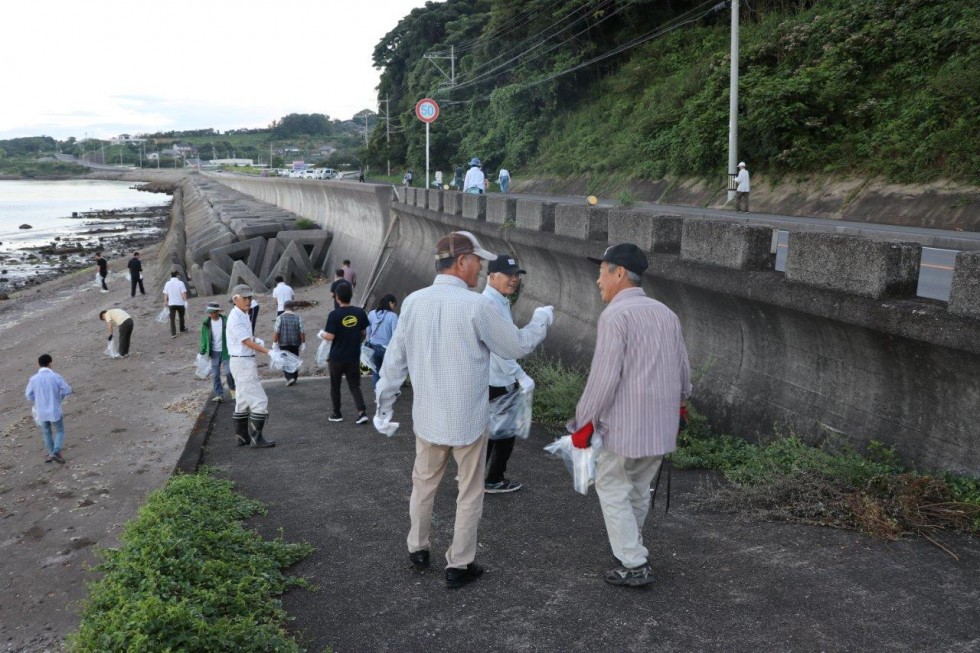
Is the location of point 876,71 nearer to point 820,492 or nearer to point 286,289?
point 286,289

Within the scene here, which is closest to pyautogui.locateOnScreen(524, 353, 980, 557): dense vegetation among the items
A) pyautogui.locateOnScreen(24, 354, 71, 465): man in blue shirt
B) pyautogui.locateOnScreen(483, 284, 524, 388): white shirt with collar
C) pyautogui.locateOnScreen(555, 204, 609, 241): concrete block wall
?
pyautogui.locateOnScreen(483, 284, 524, 388): white shirt with collar

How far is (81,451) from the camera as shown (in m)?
10.3

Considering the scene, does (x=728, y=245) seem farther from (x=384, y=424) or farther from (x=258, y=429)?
(x=258, y=429)

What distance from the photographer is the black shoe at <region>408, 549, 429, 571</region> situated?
4316 millimetres

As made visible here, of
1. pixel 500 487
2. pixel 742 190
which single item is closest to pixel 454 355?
pixel 500 487

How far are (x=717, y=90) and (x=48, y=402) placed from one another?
2124 centimetres

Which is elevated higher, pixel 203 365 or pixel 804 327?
pixel 804 327

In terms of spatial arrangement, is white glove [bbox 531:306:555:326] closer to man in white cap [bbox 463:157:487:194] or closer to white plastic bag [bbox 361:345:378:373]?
white plastic bag [bbox 361:345:378:373]

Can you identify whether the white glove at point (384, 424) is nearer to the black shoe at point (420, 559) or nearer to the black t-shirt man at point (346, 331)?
→ the black shoe at point (420, 559)

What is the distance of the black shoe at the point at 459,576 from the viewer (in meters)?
4.10


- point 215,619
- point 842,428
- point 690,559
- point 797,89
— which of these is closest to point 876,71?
point 797,89

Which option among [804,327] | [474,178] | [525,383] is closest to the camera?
[525,383]

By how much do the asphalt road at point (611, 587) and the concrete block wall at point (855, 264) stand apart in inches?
60.3

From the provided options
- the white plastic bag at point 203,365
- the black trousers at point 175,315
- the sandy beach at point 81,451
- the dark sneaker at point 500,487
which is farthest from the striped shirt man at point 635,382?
the black trousers at point 175,315
